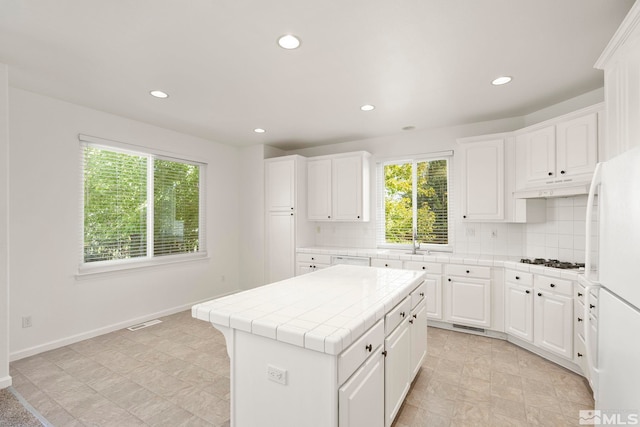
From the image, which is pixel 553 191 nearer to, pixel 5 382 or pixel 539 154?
pixel 539 154

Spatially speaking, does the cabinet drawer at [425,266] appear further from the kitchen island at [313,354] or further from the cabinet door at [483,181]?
the kitchen island at [313,354]

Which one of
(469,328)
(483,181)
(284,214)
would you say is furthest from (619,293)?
(284,214)

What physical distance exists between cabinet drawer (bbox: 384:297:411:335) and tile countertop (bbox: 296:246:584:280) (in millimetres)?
1634

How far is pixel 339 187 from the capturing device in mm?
4586

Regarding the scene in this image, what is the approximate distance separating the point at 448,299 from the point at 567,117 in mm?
2254

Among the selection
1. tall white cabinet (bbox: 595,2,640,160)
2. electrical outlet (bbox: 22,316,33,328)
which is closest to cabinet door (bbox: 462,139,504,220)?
tall white cabinet (bbox: 595,2,640,160)

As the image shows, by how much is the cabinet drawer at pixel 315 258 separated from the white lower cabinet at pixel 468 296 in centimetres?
165

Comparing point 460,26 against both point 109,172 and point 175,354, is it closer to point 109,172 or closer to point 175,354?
point 175,354

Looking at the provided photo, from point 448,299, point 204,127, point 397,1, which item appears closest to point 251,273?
point 204,127

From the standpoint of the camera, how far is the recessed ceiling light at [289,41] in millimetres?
2023

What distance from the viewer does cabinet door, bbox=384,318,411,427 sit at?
5.70 ft

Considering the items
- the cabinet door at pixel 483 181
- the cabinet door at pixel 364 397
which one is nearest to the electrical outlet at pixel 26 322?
the cabinet door at pixel 364 397

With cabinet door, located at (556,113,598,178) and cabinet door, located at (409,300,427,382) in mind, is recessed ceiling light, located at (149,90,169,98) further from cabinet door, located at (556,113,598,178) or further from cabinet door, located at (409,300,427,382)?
cabinet door, located at (556,113,598,178)

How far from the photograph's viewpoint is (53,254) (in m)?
3.12
